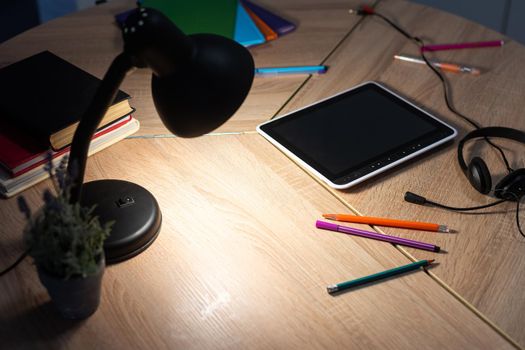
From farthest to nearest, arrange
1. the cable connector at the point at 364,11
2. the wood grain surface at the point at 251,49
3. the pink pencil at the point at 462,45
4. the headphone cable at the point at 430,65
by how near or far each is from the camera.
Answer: the cable connector at the point at 364,11
the pink pencil at the point at 462,45
the wood grain surface at the point at 251,49
the headphone cable at the point at 430,65

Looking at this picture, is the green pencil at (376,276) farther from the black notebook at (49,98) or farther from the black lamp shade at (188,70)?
the black notebook at (49,98)

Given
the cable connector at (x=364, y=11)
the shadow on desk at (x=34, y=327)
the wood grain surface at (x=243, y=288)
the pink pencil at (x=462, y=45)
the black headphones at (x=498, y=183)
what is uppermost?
the cable connector at (x=364, y=11)

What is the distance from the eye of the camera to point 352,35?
151 centimetres

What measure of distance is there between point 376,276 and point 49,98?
26.5 inches

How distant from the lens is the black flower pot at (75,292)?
78 centimetres

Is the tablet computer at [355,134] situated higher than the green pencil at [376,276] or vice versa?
the tablet computer at [355,134]

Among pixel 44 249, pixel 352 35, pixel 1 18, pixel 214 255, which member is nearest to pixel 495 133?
pixel 352 35

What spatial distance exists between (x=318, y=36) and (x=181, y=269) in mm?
804

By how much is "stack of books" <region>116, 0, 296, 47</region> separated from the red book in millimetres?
510

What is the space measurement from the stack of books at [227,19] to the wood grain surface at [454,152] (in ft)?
0.62

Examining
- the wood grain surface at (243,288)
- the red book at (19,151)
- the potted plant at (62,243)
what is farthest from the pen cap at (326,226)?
the red book at (19,151)

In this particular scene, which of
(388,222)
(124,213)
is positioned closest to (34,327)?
(124,213)

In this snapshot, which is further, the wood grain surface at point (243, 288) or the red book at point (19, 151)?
the red book at point (19, 151)

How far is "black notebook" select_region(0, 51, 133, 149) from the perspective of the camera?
3.46 ft
